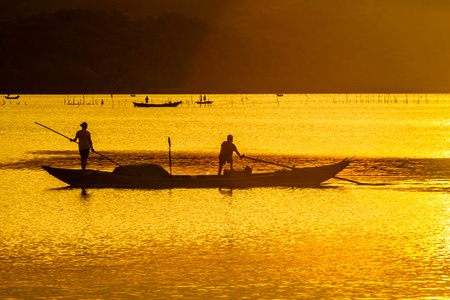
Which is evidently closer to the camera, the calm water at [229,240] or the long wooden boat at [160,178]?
the calm water at [229,240]

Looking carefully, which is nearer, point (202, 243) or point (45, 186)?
point (202, 243)

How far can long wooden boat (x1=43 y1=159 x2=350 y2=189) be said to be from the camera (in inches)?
1196

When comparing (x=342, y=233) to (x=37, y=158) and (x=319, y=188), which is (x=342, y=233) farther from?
(x=37, y=158)

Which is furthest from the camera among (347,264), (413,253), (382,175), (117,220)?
(382,175)

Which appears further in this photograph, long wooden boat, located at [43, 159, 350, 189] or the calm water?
long wooden boat, located at [43, 159, 350, 189]

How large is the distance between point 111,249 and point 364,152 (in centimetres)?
3914

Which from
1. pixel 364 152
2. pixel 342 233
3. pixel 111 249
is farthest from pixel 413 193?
pixel 364 152

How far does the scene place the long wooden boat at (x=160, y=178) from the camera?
30.4 meters

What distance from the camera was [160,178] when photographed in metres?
30.2

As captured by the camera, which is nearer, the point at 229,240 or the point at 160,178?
the point at 229,240

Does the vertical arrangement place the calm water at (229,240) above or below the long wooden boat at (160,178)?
below

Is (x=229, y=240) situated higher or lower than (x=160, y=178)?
lower

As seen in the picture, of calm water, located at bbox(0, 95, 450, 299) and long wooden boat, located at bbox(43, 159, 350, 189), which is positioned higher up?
long wooden boat, located at bbox(43, 159, 350, 189)

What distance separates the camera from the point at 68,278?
52.9 ft
